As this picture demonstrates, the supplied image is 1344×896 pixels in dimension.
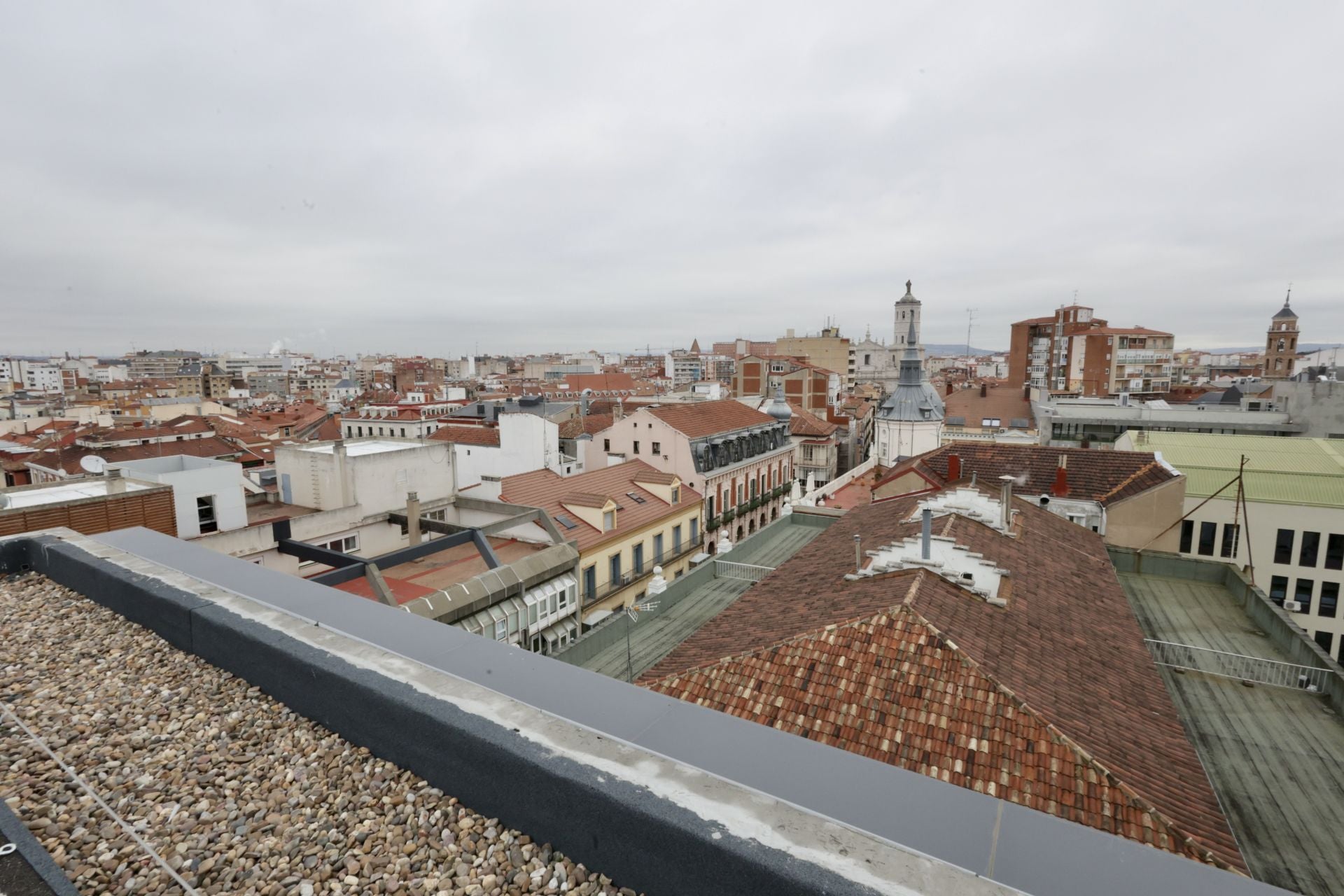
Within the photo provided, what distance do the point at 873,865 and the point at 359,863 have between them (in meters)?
2.23

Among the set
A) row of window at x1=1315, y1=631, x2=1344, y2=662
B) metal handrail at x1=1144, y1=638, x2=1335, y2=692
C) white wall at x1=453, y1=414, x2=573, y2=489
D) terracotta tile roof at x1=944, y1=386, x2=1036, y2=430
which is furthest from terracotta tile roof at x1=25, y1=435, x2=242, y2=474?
terracotta tile roof at x1=944, y1=386, x2=1036, y2=430

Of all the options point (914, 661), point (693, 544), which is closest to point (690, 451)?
point (693, 544)

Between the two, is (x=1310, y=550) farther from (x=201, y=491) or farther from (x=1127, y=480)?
(x=201, y=491)

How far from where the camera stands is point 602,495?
24094 mm

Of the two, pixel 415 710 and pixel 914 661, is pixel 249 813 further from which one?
pixel 914 661

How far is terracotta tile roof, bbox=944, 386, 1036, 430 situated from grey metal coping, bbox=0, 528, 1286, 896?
53.3m

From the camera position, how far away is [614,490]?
26.6m

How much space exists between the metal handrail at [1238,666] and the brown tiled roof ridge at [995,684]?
4989 millimetres

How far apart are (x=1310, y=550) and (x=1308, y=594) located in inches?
66.4

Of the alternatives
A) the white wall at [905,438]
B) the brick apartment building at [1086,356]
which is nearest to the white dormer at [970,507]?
the white wall at [905,438]

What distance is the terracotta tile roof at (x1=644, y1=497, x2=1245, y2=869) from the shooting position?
6281 millimetres

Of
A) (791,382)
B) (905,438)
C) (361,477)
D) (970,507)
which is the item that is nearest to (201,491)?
(361,477)

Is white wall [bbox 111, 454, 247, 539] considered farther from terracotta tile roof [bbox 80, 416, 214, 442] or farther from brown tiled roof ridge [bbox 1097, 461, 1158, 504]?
terracotta tile roof [bbox 80, 416, 214, 442]

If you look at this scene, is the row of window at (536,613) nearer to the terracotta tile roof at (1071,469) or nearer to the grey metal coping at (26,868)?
the terracotta tile roof at (1071,469)
